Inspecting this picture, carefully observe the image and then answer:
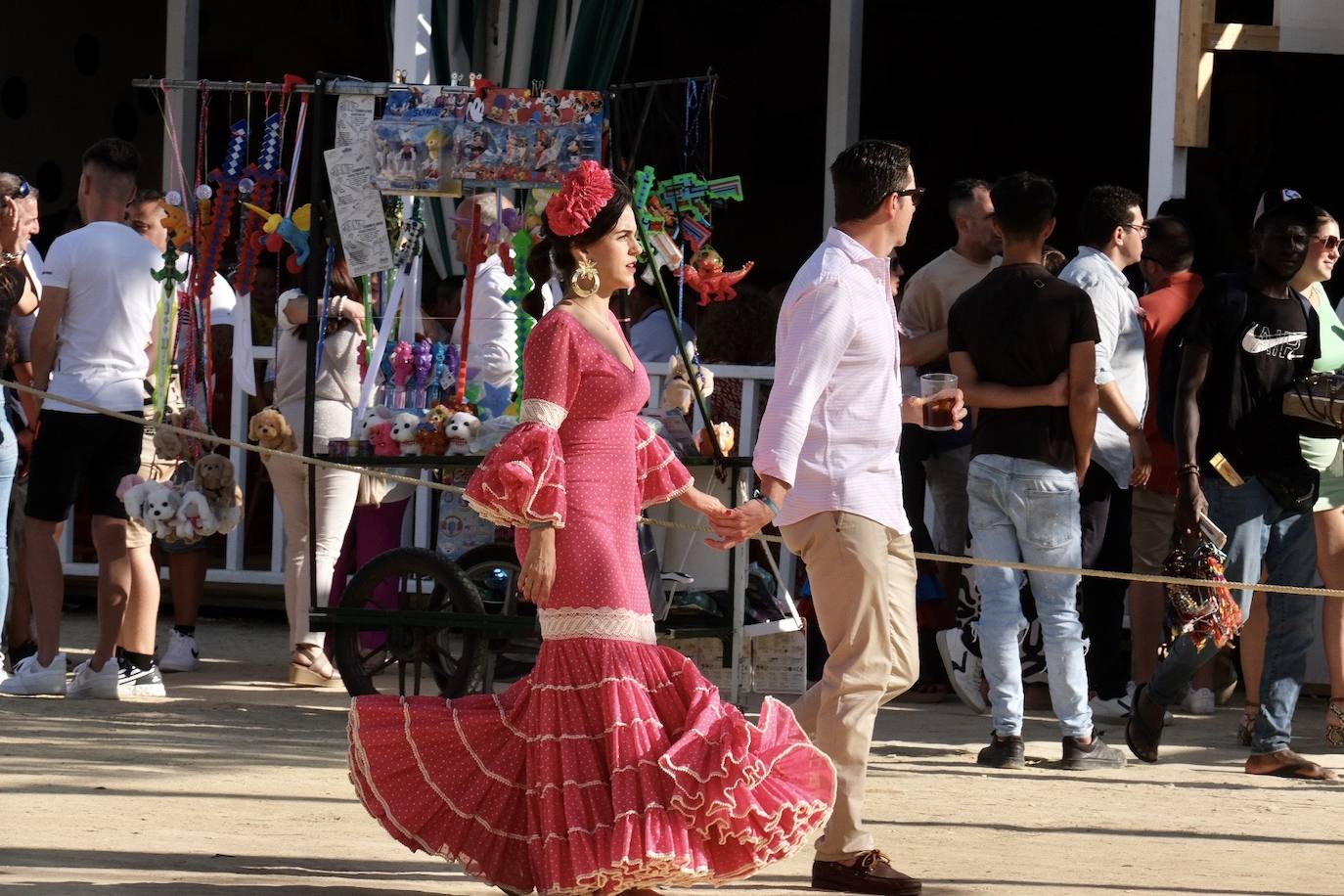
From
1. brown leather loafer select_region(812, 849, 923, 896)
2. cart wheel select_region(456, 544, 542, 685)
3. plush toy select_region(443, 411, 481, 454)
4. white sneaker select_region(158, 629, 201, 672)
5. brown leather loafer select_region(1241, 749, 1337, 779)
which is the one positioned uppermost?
plush toy select_region(443, 411, 481, 454)

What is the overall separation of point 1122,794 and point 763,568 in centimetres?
191

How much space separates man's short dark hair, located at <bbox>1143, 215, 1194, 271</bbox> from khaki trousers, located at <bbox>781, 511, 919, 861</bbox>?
10.8 ft

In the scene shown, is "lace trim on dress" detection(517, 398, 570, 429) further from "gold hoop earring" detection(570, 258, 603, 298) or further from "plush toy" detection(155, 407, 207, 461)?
"plush toy" detection(155, 407, 207, 461)

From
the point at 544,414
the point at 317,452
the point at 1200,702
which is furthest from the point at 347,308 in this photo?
the point at 1200,702

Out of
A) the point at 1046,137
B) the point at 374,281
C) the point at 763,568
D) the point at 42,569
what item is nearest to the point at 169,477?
the point at 42,569

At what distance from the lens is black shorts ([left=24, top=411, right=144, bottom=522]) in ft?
24.6

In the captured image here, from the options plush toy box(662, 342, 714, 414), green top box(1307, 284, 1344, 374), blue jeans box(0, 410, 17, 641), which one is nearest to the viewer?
green top box(1307, 284, 1344, 374)

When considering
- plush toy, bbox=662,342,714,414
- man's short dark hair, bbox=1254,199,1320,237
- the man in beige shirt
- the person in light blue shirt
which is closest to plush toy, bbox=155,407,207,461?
plush toy, bbox=662,342,714,414

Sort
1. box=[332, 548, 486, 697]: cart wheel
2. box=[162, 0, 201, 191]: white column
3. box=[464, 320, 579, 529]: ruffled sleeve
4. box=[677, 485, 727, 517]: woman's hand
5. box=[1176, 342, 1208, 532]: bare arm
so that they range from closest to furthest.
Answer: box=[464, 320, 579, 529]: ruffled sleeve → box=[677, 485, 727, 517]: woman's hand → box=[1176, 342, 1208, 532]: bare arm → box=[332, 548, 486, 697]: cart wheel → box=[162, 0, 201, 191]: white column

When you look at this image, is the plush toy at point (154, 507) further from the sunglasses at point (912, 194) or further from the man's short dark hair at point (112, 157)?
the sunglasses at point (912, 194)

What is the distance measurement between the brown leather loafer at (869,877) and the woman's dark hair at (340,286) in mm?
3562

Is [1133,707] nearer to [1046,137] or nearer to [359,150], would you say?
[359,150]

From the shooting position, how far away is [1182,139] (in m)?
7.89

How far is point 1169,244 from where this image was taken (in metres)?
7.73
